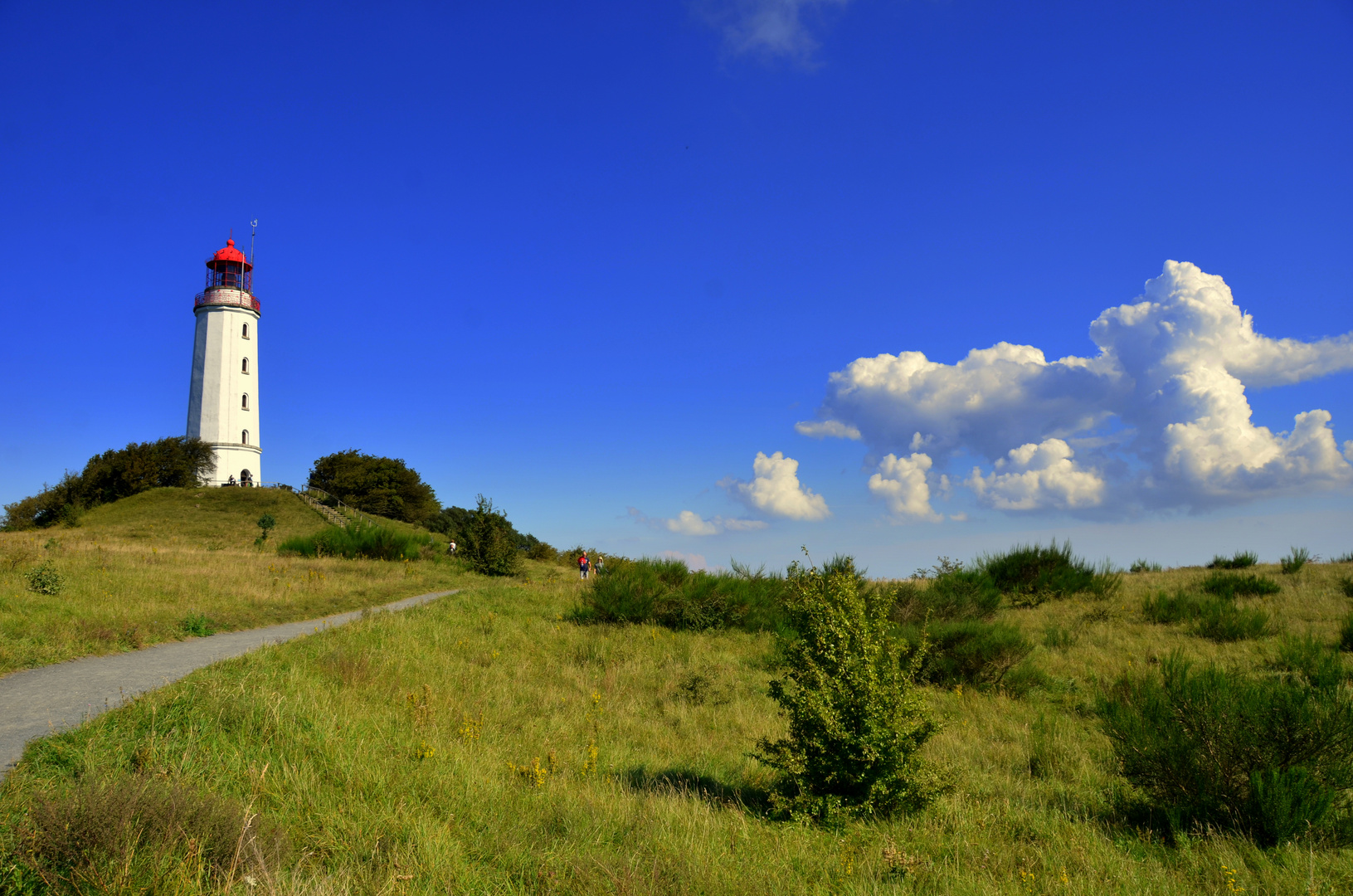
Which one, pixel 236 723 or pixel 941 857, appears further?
pixel 236 723

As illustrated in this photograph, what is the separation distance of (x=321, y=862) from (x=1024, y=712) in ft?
30.7

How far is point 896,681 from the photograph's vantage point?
5.85 m

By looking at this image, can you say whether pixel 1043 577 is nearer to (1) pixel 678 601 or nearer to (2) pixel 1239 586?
(2) pixel 1239 586

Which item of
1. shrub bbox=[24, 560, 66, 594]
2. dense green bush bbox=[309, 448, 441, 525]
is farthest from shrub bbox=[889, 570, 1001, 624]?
dense green bush bbox=[309, 448, 441, 525]

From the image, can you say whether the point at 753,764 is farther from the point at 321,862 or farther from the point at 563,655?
the point at 563,655

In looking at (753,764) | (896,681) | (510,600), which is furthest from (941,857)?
(510,600)

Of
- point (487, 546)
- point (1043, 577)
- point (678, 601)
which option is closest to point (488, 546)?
point (487, 546)

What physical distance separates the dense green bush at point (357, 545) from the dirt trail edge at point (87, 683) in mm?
17668

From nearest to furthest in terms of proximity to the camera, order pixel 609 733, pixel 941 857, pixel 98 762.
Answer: pixel 941 857 < pixel 98 762 < pixel 609 733

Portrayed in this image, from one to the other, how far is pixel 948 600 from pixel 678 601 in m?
6.46

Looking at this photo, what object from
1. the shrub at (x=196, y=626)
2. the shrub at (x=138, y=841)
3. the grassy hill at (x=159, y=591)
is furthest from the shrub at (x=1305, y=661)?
the shrub at (x=196, y=626)

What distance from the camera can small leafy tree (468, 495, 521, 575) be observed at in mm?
28875

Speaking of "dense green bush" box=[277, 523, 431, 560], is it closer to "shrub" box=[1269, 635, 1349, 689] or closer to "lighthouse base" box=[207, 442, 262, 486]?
"lighthouse base" box=[207, 442, 262, 486]

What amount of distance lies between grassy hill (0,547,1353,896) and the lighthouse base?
4534 centimetres
